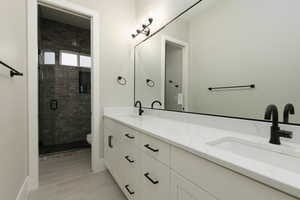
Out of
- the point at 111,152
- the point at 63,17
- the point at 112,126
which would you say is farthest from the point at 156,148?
the point at 63,17

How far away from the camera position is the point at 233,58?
1.10 metres

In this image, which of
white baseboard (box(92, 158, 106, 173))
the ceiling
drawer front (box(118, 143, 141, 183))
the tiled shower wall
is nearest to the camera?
drawer front (box(118, 143, 141, 183))

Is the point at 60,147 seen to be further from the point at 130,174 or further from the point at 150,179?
the point at 150,179

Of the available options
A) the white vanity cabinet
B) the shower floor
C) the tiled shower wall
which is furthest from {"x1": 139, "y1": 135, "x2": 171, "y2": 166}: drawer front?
the tiled shower wall

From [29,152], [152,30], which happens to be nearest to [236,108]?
[152,30]

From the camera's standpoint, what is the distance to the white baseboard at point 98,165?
2047 mm

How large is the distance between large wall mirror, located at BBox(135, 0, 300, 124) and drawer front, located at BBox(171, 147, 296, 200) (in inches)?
23.1

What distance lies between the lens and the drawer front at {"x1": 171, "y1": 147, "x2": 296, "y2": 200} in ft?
1.38

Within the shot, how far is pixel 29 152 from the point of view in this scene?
1.66 m

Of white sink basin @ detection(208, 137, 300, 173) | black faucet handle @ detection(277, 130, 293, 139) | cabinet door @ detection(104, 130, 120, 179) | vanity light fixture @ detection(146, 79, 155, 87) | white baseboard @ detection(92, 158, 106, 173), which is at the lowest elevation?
white baseboard @ detection(92, 158, 106, 173)

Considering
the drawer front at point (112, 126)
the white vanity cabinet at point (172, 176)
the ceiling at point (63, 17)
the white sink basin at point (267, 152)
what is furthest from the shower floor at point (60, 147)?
the white sink basin at point (267, 152)

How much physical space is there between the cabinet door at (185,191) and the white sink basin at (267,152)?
0.84ft

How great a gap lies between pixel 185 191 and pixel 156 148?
281 mm

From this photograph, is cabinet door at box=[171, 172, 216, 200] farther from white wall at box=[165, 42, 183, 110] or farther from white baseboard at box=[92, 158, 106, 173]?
white baseboard at box=[92, 158, 106, 173]
